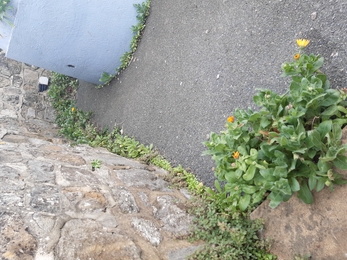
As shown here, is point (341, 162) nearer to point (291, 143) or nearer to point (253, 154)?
point (291, 143)

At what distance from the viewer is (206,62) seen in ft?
11.5

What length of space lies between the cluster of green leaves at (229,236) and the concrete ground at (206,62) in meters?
0.70

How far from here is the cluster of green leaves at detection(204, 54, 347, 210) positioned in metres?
1.99

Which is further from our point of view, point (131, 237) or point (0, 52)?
point (0, 52)

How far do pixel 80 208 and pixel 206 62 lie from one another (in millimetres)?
1952

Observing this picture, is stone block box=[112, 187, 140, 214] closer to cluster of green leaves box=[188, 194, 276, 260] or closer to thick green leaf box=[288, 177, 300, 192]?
cluster of green leaves box=[188, 194, 276, 260]

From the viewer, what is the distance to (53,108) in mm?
6020

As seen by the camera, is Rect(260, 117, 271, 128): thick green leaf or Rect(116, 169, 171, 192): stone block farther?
Rect(116, 169, 171, 192): stone block

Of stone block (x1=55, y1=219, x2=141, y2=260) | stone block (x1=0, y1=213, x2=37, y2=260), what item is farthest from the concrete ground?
stone block (x1=0, y1=213, x2=37, y2=260)

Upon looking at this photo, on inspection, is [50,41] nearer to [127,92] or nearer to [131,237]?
[127,92]

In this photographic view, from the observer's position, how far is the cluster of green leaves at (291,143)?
199 centimetres

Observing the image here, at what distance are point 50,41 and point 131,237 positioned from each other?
2982 millimetres

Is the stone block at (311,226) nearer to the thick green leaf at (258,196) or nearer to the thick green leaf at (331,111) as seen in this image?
the thick green leaf at (258,196)

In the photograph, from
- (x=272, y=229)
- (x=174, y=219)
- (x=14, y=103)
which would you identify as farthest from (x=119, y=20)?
(x=272, y=229)
